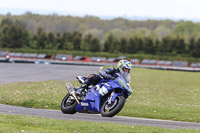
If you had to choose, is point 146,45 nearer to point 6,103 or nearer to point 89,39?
point 89,39

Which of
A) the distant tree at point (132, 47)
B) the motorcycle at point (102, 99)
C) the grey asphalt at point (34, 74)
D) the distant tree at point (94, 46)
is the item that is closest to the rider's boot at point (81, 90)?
the motorcycle at point (102, 99)

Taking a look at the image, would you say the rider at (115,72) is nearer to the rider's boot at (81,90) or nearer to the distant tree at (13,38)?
the rider's boot at (81,90)

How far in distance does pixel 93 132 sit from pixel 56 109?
6.47 metres

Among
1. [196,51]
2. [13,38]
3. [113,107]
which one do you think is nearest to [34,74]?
[113,107]

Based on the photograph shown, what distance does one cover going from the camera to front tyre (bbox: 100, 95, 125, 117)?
40.0ft

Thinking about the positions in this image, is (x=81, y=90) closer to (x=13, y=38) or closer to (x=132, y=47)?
(x=132, y=47)

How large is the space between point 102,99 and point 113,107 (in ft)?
2.19

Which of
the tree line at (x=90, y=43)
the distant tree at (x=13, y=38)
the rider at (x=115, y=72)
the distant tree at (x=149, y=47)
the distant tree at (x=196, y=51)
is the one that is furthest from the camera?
the distant tree at (x=13, y=38)

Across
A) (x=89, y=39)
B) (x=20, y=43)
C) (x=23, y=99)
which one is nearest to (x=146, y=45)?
(x=89, y=39)

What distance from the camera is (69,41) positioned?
105 meters

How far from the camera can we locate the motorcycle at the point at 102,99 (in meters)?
12.4

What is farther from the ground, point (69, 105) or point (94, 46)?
point (69, 105)

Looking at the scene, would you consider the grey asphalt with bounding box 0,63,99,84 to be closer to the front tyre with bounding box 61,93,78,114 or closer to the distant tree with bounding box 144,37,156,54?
the front tyre with bounding box 61,93,78,114

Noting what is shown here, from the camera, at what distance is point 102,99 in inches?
510
